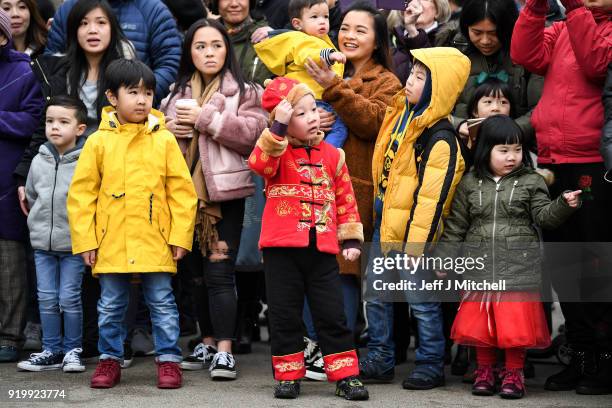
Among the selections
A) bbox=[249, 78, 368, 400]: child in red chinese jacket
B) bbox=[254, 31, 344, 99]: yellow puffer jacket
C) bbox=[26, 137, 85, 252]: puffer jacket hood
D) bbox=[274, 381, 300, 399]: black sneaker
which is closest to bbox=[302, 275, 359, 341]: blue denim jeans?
bbox=[249, 78, 368, 400]: child in red chinese jacket

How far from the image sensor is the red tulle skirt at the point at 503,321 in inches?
263

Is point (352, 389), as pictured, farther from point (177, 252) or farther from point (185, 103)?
point (185, 103)

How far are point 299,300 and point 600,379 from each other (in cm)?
178

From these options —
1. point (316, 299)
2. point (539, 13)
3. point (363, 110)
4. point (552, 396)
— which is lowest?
point (552, 396)

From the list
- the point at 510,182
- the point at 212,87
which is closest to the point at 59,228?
the point at 212,87

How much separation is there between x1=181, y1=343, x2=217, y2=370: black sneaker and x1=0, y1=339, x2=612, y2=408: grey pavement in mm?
99

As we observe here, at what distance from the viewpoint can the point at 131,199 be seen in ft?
22.5

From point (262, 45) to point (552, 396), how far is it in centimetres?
281

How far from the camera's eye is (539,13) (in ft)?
22.5

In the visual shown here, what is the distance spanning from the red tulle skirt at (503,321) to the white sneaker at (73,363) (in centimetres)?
231

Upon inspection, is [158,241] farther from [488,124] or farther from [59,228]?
[488,124]

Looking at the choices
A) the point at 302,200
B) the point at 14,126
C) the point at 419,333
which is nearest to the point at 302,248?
the point at 302,200

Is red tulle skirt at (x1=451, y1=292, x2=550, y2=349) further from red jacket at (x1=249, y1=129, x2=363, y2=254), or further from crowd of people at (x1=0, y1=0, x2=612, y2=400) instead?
red jacket at (x1=249, y1=129, x2=363, y2=254)

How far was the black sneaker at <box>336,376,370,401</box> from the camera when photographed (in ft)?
21.4
